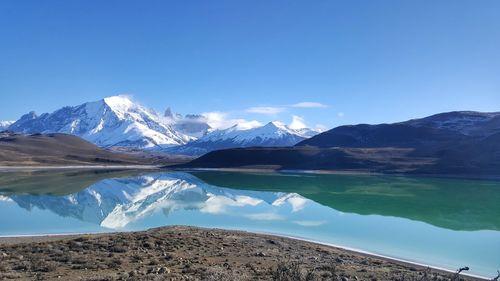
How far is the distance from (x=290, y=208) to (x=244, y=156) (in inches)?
4481

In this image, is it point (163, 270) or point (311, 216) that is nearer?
point (163, 270)

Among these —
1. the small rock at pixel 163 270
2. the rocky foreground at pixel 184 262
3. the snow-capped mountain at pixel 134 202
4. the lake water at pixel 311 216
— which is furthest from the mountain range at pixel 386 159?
the small rock at pixel 163 270

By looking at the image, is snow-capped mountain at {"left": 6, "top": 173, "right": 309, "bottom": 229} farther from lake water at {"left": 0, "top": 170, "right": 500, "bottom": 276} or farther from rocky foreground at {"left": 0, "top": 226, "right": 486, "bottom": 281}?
rocky foreground at {"left": 0, "top": 226, "right": 486, "bottom": 281}

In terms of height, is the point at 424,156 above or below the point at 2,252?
above

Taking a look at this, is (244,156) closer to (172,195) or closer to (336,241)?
(172,195)

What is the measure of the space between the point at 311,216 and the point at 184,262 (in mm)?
30743

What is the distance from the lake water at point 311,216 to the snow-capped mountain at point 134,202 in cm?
11

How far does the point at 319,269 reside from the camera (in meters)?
17.7

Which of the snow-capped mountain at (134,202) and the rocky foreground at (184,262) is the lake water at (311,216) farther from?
the rocky foreground at (184,262)

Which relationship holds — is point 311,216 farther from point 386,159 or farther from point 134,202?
point 386,159

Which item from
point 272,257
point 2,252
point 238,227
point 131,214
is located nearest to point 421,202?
point 238,227

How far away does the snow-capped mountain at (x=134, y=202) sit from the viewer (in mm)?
47844

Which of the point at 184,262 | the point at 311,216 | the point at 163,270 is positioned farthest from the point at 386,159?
the point at 163,270

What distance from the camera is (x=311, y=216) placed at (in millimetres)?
47594
